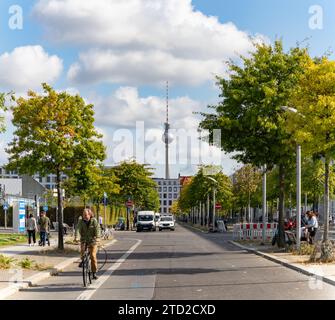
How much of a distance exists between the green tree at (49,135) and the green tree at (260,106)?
5645mm

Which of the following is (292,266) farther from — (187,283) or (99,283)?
(99,283)

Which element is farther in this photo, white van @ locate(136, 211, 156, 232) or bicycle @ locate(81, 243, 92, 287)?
white van @ locate(136, 211, 156, 232)

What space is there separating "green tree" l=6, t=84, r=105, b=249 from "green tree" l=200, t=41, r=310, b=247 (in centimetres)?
565

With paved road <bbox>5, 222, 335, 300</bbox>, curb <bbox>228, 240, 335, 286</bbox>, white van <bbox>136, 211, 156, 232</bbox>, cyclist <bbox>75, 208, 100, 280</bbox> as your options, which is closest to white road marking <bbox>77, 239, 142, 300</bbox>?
paved road <bbox>5, 222, 335, 300</bbox>

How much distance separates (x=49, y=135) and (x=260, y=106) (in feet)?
27.2

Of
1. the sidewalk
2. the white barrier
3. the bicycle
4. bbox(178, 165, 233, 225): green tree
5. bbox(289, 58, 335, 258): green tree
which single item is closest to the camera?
the sidewalk

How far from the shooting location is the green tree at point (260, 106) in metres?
27.2

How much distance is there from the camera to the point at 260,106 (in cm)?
2731

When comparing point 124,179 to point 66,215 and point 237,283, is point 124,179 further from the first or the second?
point 237,283

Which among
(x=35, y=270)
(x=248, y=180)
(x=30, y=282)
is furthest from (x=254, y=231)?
(x=248, y=180)

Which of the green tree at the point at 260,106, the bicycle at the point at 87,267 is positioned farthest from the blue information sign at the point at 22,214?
the bicycle at the point at 87,267

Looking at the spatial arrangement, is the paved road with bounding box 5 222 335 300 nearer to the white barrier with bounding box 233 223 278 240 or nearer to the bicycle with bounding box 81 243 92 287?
the bicycle with bounding box 81 243 92 287

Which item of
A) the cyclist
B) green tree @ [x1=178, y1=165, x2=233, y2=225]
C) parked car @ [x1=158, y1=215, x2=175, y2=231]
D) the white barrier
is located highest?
green tree @ [x1=178, y1=165, x2=233, y2=225]

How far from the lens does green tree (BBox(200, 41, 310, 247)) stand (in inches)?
1072
